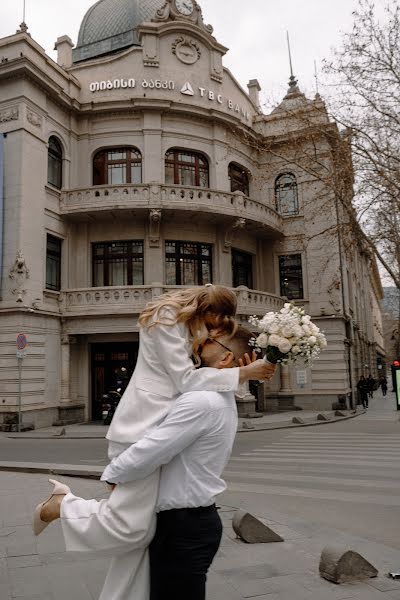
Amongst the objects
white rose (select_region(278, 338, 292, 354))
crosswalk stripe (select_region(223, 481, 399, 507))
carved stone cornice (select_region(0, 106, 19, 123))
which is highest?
carved stone cornice (select_region(0, 106, 19, 123))

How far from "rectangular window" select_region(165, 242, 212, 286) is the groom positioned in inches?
775

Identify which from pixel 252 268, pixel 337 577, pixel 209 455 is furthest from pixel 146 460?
pixel 252 268

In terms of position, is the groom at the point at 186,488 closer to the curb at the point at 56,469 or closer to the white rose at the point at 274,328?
the white rose at the point at 274,328

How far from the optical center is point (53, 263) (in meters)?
20.6

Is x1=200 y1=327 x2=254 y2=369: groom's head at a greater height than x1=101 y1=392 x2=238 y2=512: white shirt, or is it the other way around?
x1=200 y1=327 x2=254 y2=369: groom's head

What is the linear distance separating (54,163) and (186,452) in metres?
21.3

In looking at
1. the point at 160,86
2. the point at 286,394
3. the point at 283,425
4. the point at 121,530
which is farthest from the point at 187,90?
the point at 121,530

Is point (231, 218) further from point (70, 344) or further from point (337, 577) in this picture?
point (337, 577)

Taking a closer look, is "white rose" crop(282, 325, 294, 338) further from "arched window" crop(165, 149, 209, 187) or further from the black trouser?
"arched window" crop(165, 149, 209, 187)

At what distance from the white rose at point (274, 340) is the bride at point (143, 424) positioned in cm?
20

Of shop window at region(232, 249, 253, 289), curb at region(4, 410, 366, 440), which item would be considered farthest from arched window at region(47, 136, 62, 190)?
curb at region(4, 410, 366, 440)

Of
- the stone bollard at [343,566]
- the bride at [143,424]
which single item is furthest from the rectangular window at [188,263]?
the bride at [143,424]

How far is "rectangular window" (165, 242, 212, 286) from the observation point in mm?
22031

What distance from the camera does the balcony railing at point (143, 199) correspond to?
797 inches
